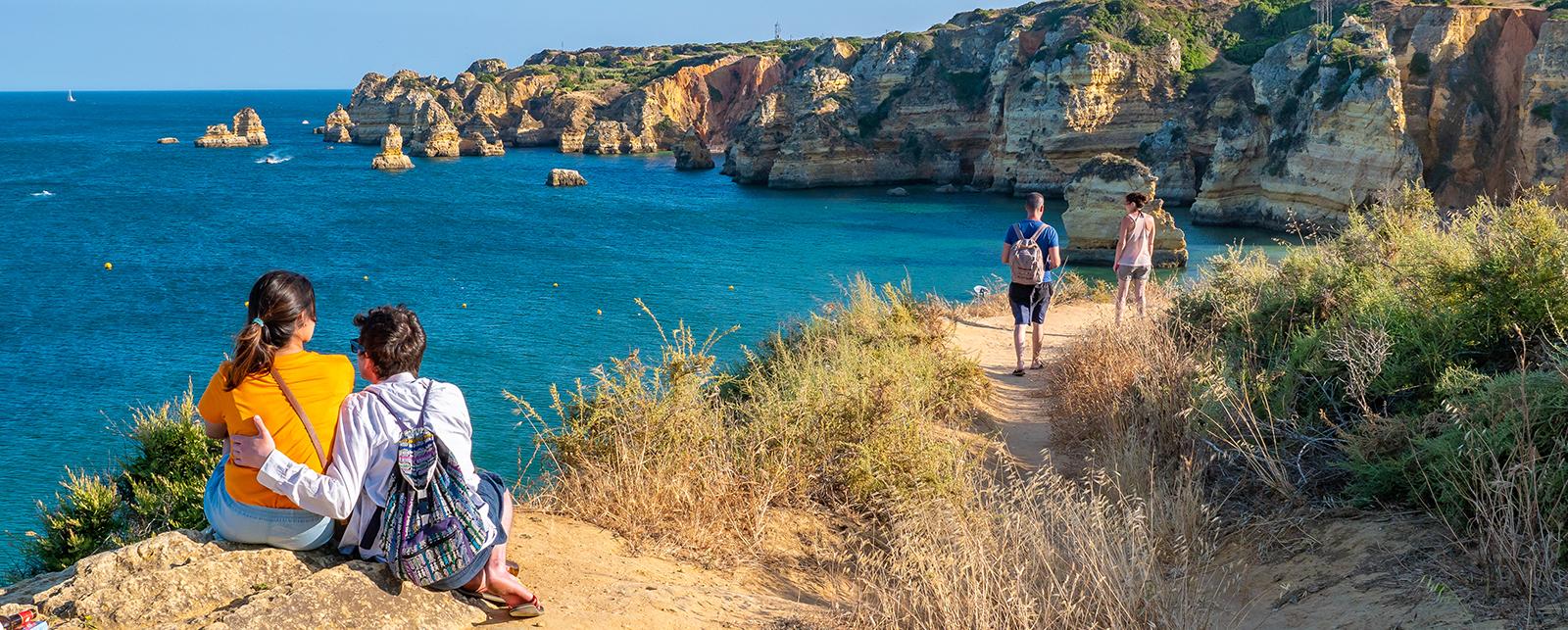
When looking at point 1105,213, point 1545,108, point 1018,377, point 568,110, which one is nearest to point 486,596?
point 1018,377

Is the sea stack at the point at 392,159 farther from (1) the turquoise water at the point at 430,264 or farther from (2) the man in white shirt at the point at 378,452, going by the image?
(2) the man in white shirt at the point at 378,452

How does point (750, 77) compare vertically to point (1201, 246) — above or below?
above

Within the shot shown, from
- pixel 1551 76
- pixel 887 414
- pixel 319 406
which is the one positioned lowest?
pixel 887 414

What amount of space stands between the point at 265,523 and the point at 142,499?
4.33 m

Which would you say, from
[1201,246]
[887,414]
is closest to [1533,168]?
[1201,246]

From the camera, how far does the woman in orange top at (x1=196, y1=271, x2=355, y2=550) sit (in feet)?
12.2

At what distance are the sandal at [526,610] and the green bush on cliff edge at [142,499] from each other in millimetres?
3597

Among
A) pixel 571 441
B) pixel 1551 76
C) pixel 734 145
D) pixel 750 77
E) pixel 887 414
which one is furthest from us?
pixel 750 77

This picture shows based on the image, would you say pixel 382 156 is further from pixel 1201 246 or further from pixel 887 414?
pixel 887 414

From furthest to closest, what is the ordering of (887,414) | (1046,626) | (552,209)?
(552,209) < (887,414) < (1046,626)

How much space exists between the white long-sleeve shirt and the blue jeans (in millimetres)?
96

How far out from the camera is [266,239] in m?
36.8

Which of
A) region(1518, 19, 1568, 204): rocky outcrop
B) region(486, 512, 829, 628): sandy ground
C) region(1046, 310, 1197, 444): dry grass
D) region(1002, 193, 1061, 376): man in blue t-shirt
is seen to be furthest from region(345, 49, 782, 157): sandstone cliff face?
region(486, 512, 829, 628): sandy ground

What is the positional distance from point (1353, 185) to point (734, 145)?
3589 centimetres
